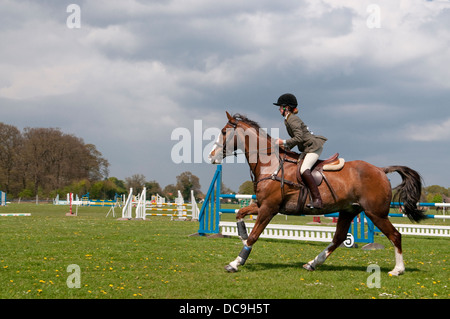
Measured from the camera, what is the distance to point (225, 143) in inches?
296

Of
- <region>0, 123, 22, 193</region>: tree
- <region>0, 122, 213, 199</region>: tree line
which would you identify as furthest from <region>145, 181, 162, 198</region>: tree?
<region>0, 123, 22, 193</region>: tree

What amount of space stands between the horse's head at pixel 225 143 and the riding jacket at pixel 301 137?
0.95m

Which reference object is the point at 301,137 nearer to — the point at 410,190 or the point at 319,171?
the point at 319,171

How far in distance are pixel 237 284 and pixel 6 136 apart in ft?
225

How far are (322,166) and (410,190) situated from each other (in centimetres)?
177

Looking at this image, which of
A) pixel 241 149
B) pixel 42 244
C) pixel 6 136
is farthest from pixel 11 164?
pixel 241 149

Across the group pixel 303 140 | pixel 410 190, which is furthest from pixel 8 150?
pixel 410 190

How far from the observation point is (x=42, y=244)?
10.2 m

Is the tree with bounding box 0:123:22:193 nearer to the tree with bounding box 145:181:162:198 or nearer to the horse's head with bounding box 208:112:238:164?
the tree with bounding box 145:181:162:198

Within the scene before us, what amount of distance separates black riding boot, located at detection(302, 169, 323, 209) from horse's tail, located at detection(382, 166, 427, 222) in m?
1.52

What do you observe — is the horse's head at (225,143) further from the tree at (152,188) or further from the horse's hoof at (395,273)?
the tree at (152,188)

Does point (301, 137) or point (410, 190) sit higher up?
point (301, 137)
